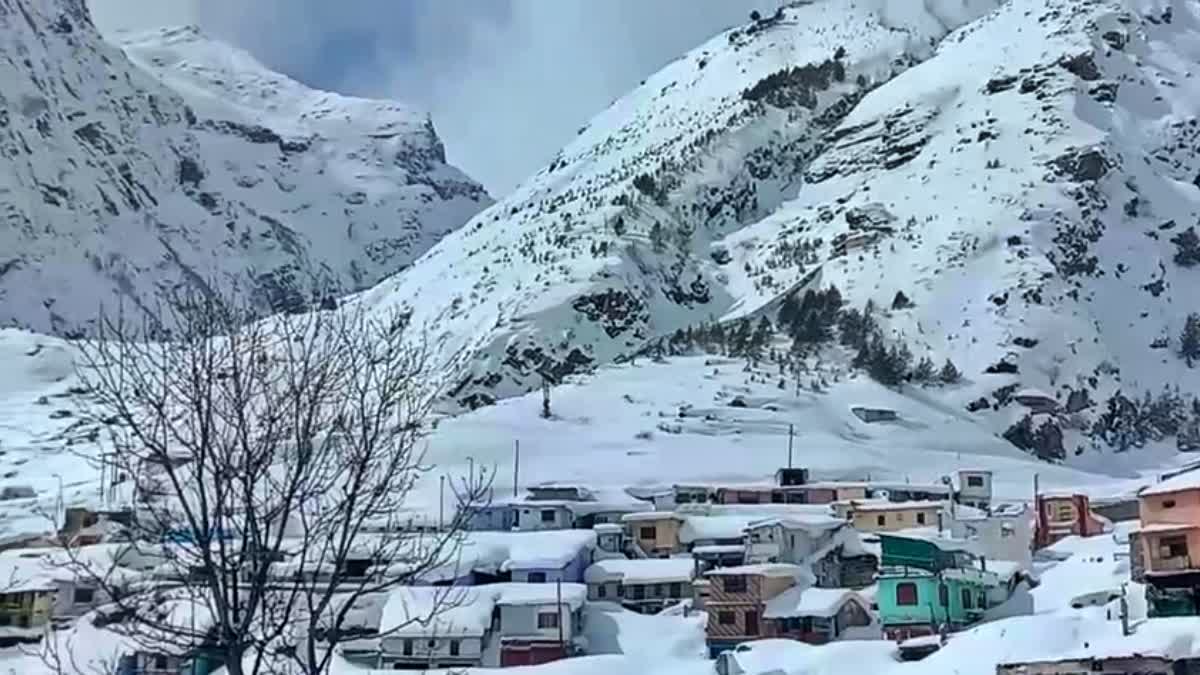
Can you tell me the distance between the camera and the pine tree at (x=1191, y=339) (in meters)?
99.2

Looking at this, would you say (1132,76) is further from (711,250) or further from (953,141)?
(711,250)

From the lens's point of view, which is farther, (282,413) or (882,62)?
(882,62)

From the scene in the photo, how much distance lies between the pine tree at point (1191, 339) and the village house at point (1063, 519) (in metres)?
44.1

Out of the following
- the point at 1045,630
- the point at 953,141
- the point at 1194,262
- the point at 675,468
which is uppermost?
the point at 953,141

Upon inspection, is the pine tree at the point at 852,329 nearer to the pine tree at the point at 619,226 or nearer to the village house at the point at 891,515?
the pine tree at the point at 619,226

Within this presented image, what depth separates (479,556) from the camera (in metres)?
49.3

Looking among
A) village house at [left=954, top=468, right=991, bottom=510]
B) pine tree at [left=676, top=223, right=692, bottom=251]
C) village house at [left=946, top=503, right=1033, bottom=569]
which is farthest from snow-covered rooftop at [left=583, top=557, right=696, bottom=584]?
pine tree at [left=676, top=223, right=692, bottom=251]

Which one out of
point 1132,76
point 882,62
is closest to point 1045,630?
point 1132,76

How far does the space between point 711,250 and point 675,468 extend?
60.9 m

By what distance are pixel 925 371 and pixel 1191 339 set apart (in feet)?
66.5

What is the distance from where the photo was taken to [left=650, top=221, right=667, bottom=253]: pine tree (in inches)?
5002

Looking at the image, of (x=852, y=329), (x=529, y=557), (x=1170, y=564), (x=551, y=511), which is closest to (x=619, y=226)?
(x=852, y=329)

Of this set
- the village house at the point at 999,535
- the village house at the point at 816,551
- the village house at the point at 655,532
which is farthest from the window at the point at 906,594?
the village house at the point at 655,532

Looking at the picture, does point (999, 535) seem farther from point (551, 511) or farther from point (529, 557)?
point (551, 511)
